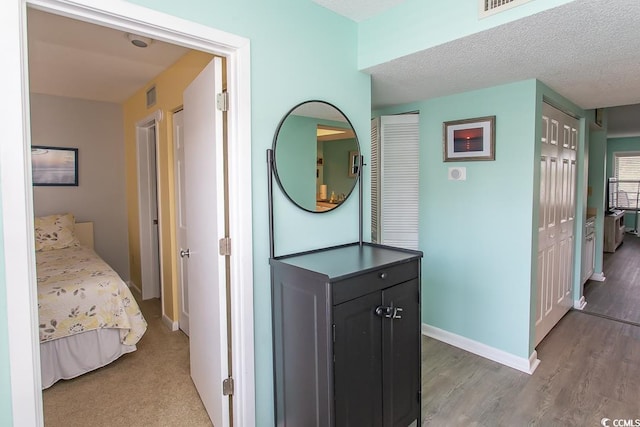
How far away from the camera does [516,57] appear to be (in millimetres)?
2080

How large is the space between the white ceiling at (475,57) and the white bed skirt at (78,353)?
7.06ft

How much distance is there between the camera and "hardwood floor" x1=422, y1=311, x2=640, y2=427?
85.3 inches

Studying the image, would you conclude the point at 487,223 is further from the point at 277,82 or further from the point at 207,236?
the point at 207,236

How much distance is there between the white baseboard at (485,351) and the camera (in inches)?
106

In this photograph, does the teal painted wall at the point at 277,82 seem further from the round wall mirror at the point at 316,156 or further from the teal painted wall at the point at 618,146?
the teal painted wall at the point at 618,146

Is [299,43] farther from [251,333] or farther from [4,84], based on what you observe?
[251,333]

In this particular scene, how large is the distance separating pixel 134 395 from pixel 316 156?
6.56 feet

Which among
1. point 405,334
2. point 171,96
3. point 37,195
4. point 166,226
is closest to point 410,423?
point 405,334

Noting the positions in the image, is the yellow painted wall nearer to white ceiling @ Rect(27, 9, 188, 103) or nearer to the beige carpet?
white ceiling @ Rect(27, 9, 188, 103)

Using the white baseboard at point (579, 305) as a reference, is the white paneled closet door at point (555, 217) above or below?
above

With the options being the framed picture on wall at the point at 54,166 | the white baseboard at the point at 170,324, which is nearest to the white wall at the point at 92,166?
the framed picture on wall at the point at 54,166

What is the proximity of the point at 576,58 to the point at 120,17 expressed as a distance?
7.88 ft

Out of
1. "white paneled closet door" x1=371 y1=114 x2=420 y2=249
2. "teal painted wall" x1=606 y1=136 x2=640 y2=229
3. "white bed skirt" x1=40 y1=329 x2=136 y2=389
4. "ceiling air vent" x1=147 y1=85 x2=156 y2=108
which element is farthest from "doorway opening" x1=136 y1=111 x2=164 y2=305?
"teal painted wall" x1=606 y1=136 x2=640 y2=229

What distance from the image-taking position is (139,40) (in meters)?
2.54
